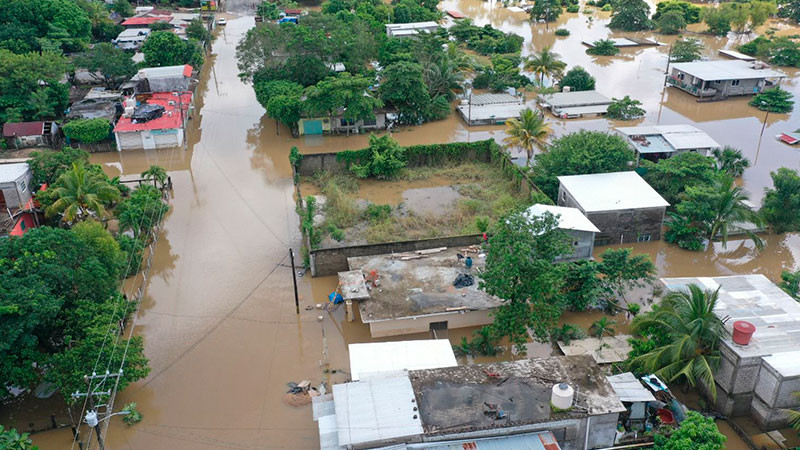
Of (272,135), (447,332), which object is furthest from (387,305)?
(272,135)

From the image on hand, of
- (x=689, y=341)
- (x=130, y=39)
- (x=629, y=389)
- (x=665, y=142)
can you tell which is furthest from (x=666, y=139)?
(x=130, y=39)

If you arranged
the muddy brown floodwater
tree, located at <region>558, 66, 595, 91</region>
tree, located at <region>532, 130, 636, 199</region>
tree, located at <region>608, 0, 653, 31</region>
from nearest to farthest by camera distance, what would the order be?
1. the muddy brown floodwater
2. tree, located at <region>532, 130, 636, 199</region>
3. tree, located at <region>558, 66, 595, 91</region>
4. tree, located at <region>608, 0, 653, 31</region>

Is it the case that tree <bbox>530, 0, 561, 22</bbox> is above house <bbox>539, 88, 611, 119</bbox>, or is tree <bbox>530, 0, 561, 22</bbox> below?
above

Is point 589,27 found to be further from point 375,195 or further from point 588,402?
point 588,402

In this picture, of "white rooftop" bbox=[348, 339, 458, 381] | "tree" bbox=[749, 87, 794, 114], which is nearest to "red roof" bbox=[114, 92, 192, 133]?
"white rooftop" bbox=[348, 339, 458, 381]

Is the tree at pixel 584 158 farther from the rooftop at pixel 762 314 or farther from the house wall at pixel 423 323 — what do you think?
the house wall at pixel 423 323

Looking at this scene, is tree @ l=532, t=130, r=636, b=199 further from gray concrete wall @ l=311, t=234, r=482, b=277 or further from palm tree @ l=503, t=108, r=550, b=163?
gray concrete wall @ l=311, t=234, r=482, b=277

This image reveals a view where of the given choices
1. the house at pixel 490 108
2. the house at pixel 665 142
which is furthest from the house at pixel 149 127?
the house at pixel 665 142

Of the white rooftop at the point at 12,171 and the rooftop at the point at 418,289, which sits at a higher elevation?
the white rooftop at the point at 12,171
